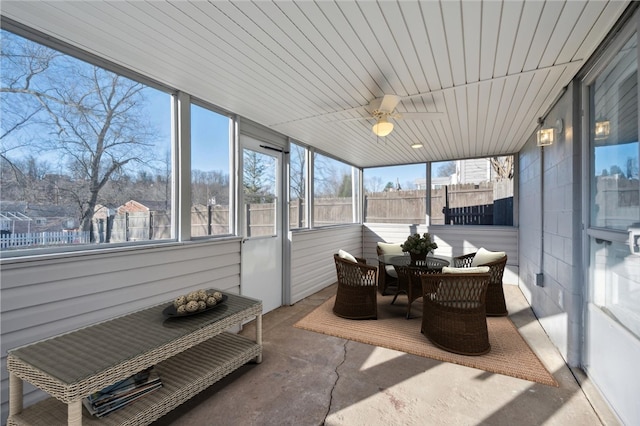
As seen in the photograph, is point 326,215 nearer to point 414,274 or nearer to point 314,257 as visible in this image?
point 314,257

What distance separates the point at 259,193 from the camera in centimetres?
385

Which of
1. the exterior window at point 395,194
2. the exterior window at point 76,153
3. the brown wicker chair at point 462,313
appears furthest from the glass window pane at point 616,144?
the exterior window at point 395,194

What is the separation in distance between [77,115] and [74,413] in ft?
6.51

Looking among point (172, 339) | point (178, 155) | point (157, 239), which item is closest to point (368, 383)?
point (172, 339)

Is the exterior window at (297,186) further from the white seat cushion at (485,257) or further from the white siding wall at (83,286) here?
the white seat cushion at (485,257)

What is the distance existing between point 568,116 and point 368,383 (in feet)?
9.87

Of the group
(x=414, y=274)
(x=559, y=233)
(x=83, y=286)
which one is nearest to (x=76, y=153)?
(x=83, y=286)

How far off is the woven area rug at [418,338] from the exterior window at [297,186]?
57.4 inches

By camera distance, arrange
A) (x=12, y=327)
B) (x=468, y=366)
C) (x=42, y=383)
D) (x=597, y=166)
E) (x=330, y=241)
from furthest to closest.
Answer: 1. (x=330, y=241)
2. (x=468, y=366)
3. (x=597, y=166)
4. (x=12, y=327)
5. (x=42, y=383)

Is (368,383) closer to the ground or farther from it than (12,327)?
closer to the ground

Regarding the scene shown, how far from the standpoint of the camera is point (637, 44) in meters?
1.61

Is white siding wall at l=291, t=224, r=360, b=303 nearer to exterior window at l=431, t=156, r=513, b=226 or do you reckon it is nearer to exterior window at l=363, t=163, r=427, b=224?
exterior window at l=363, t=163, r=427, b=224

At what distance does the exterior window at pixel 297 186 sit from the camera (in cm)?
447

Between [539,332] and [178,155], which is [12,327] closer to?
[178,155]
